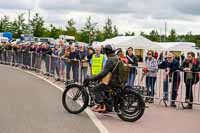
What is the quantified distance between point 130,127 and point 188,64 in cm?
466

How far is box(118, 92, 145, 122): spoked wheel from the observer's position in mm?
10625

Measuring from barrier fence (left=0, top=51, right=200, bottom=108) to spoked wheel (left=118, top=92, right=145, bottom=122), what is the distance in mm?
1690

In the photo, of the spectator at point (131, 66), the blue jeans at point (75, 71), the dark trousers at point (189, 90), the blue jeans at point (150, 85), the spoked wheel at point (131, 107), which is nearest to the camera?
the spoked wheel at point (131, 107)

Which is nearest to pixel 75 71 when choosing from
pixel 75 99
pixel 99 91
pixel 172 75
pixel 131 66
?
pixel 131 66

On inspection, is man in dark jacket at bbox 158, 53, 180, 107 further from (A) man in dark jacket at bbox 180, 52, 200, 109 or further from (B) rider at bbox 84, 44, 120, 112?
(B) rider at bbox 84, 44, 120, 112

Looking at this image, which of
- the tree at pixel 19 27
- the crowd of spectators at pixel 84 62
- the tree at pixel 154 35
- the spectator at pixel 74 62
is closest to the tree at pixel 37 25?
the tree at pixel 19 27

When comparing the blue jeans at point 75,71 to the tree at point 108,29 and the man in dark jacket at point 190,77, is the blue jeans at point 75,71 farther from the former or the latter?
the tree at point 108,29

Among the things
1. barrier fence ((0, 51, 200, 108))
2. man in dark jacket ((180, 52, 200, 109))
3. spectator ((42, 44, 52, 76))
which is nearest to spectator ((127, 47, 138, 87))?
barrier fence ((0, 51, 200, 108))

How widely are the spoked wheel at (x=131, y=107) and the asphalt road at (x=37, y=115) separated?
2.84 ft

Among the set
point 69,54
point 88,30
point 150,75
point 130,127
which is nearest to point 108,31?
point 88,30

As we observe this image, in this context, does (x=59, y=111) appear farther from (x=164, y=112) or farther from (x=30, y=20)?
(x=30, y=20)

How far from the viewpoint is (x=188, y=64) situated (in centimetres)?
1385

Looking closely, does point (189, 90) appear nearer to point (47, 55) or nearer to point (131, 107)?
point (131, 107)

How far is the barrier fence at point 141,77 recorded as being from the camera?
13.8 m
